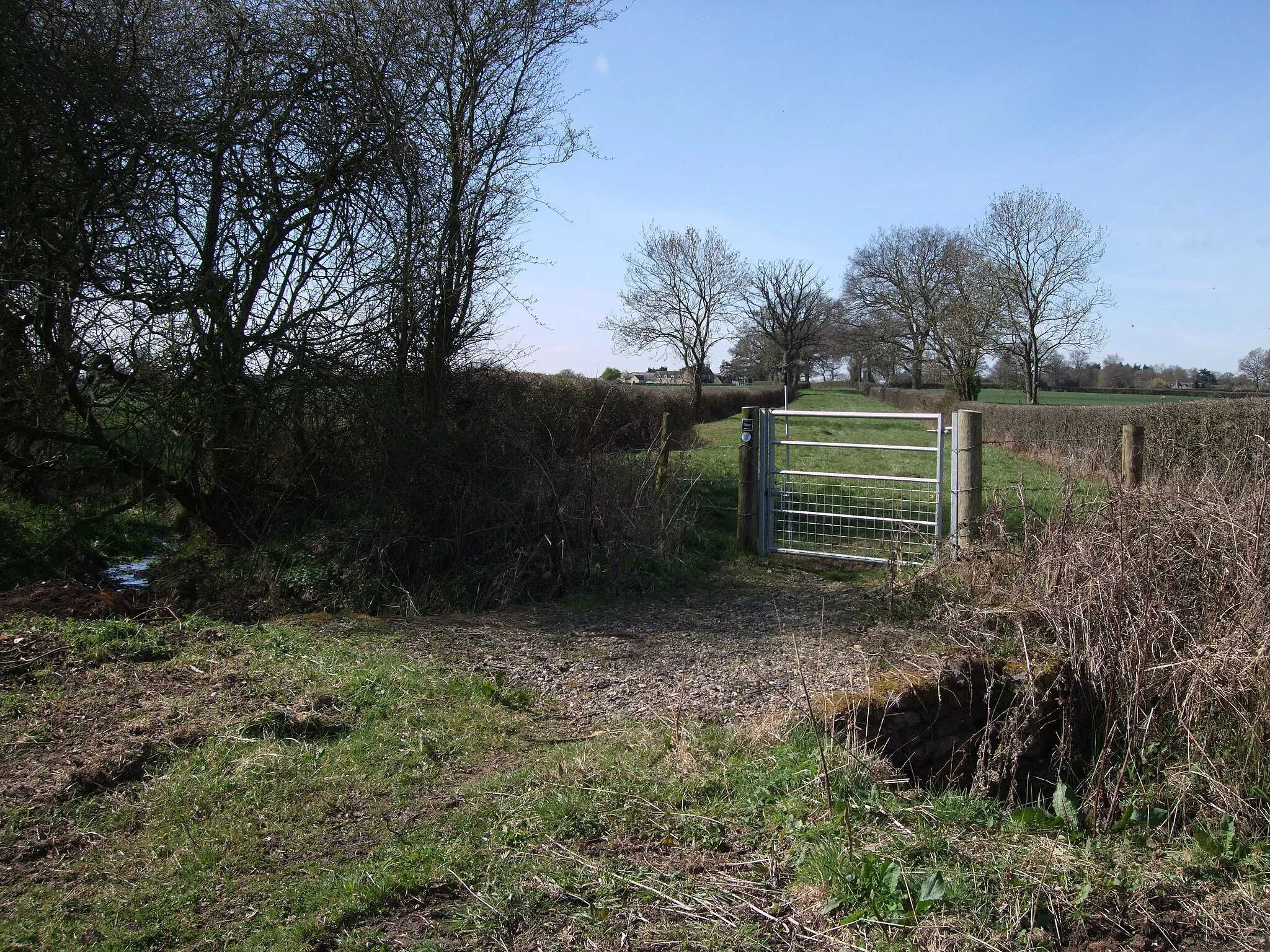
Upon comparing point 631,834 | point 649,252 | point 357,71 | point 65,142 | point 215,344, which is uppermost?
point 649,252

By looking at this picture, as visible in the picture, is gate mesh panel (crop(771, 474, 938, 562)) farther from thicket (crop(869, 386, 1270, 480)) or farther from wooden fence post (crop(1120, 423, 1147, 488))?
wooden fence post (crop(1120, 423, 1147, 488))

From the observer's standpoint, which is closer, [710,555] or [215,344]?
[215,344]

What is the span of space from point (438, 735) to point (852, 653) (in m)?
2.85

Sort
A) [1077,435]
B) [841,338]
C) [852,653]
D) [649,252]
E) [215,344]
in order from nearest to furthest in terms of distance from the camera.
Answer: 1. [852,653]
2. [215,344]
3. [1077,435]
4. [649,252]
5. [841,338]

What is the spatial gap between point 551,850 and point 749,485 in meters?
6.83

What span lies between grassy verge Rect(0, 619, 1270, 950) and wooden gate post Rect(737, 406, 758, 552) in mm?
5404

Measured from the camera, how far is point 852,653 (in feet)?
20.1

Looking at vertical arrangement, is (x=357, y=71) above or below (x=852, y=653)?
above

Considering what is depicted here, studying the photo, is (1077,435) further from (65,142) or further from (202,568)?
(65,142)

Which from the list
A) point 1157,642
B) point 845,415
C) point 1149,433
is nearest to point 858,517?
point 845,415

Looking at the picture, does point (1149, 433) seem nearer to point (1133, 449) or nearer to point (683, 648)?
point (1133, 449)

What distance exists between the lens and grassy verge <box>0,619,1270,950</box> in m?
3.04

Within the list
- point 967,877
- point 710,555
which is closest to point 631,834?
point 967,877

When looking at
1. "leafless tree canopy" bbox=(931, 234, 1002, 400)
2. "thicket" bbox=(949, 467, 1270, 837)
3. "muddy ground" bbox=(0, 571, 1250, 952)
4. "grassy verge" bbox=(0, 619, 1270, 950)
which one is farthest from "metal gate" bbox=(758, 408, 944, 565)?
"leafless tree canopy" bbox=(931, 234, 1002, 400)
